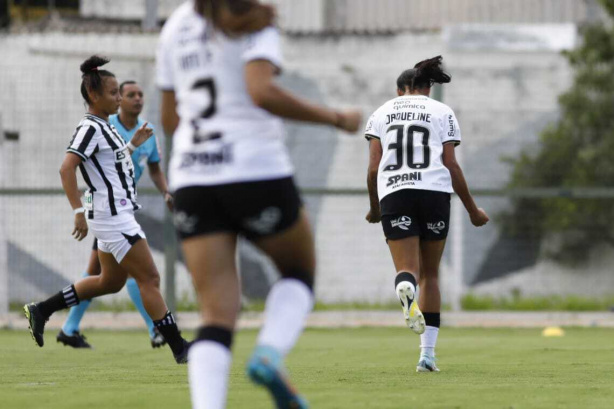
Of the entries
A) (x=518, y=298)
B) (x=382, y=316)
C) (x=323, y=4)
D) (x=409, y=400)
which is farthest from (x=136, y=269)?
(x=323, y=4)

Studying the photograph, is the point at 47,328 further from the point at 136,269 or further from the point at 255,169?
the point at 255,169

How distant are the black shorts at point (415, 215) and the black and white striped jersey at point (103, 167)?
1.87m

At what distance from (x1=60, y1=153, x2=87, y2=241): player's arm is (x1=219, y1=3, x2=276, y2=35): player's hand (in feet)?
12.6

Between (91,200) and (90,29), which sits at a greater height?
(90,29)

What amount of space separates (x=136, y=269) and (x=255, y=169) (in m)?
3.95

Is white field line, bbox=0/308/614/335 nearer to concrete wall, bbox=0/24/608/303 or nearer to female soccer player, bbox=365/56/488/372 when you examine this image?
concrete wall, bbox=0/24/608/303

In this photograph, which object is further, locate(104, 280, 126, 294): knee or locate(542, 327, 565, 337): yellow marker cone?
locate(542, 327, 565, 337): yellow marker cone

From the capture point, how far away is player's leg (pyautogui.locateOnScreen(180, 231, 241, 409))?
13.1ft

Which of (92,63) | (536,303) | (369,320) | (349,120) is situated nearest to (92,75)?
(92,63)

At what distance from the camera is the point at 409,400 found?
552 centimetres

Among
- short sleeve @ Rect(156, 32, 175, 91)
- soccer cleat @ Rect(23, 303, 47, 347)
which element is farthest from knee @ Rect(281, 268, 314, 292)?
soccer cleat @ Rect(23, 303, 47, 347)

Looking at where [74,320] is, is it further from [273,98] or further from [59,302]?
[273,98]

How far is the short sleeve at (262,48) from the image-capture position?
13.2ft

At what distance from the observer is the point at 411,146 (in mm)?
7516
